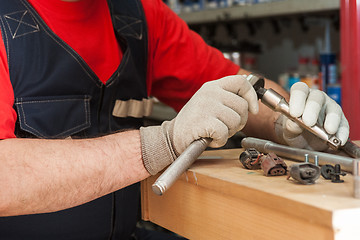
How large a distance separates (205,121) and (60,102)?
483 millimetres

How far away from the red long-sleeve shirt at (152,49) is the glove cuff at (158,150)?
Answer: 35cm


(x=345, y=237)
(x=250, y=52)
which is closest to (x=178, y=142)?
(x=345, y=237)

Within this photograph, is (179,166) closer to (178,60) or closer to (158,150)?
(158,150)

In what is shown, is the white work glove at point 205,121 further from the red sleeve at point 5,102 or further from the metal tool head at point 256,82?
the red sleeve at point 5,102

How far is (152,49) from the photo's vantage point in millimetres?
1554

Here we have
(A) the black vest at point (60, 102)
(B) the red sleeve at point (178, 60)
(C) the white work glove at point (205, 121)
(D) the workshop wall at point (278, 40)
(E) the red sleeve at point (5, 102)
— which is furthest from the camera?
(D) the workshop wall at point (278, 40)

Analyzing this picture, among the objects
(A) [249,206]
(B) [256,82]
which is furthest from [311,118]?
(A) [249,206]

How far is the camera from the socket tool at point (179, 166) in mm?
817

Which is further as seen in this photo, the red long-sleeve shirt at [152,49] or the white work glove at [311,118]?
the red long-sleeve shirt at [152,49]

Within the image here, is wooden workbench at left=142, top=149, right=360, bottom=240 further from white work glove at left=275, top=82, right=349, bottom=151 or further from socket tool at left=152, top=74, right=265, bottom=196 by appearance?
white work glove at left=275, top=82, right=349, bottom=151

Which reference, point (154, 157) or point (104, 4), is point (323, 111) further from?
point (104, 4)

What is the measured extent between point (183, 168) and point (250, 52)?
2418 millimetres

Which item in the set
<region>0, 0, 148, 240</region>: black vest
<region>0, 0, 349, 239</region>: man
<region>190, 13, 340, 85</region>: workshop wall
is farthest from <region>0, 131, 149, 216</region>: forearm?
<region>190, 13, 340, 85</region>: workshop wall

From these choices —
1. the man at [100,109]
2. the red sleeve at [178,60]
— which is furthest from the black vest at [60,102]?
the red sleeve at [178,60]
